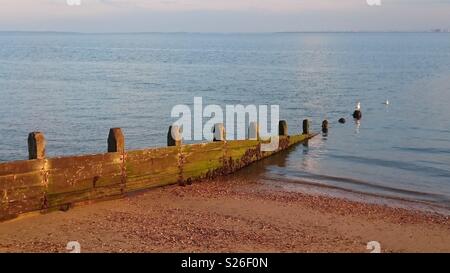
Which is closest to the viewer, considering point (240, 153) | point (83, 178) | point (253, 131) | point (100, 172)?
point (83, 178)

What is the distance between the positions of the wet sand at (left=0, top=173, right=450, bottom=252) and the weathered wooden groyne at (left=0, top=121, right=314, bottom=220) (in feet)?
1.06

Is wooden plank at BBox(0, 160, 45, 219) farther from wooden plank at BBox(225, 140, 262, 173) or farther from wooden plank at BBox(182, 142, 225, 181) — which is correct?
wooden plank at BBox(225, 140, 262, 173)

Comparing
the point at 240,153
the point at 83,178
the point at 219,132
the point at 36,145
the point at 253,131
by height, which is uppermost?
the point at 36,145

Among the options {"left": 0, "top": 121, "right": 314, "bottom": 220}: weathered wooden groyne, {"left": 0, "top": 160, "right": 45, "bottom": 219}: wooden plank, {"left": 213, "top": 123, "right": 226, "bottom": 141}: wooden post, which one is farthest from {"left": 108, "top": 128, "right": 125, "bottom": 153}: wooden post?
{"left": 213, "top": 123, "right": 226, "bottom": 141}: wooden post

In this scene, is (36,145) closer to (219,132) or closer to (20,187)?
(20,187)

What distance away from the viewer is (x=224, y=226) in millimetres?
13602

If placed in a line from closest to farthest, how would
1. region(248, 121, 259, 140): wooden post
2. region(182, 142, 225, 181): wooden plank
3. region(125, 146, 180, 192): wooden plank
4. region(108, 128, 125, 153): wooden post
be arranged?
region(108, 128, 125, 153): wooden post → region(125, 146, 180, 192): wooden plank → region(182, 142, 225, 181): wooden plank → region(248, 121, 259, 140): wooden post

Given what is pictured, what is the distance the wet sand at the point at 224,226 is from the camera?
11914 millimetres

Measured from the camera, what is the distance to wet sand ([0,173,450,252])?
1191 centimetres

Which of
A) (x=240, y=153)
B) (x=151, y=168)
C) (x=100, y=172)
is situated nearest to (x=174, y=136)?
(x=151, y=168)

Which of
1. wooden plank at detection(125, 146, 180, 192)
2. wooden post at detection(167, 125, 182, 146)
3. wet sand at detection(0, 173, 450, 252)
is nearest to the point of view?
wet sand at detection(0, 173, 450, 252)

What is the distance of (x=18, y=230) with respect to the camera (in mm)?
12484

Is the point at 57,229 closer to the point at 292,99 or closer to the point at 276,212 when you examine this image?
the point at 276,212

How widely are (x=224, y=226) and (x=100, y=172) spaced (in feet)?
13.0
